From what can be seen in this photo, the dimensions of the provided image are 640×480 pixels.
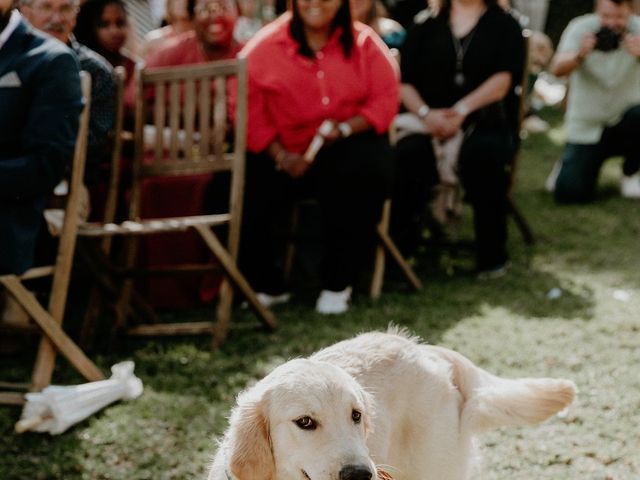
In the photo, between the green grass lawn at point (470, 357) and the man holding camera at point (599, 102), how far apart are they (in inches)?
36.9

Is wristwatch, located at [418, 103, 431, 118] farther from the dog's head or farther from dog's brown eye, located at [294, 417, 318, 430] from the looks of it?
dog's brown eye, located at [294, 417, 318, 430]

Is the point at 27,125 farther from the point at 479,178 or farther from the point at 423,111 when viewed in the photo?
the point at 479,178

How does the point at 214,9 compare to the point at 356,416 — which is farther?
the point at 214,9

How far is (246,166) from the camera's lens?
488 cm

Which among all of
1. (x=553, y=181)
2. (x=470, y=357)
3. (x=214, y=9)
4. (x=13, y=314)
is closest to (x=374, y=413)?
(x=470, y=357)

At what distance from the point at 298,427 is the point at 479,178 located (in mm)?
3705

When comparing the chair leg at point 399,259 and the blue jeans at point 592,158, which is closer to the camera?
the chair leg at point 399,259

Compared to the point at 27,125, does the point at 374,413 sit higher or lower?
lower

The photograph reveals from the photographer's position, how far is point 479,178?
5.44 meters

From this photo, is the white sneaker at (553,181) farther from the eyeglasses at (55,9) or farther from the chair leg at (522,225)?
the eyeglasses at (55,9)

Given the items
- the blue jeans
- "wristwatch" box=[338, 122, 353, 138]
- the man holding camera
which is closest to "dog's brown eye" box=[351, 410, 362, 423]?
"wristwatch" box=[338, 122, 353, 138]

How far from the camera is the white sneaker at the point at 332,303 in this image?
479 cm

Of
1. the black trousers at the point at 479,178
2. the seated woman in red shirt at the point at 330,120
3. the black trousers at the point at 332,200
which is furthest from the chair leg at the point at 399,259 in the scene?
the black trousers at the point at 479,178

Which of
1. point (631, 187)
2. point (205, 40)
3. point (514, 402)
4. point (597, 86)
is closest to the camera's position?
point (514, 402)
